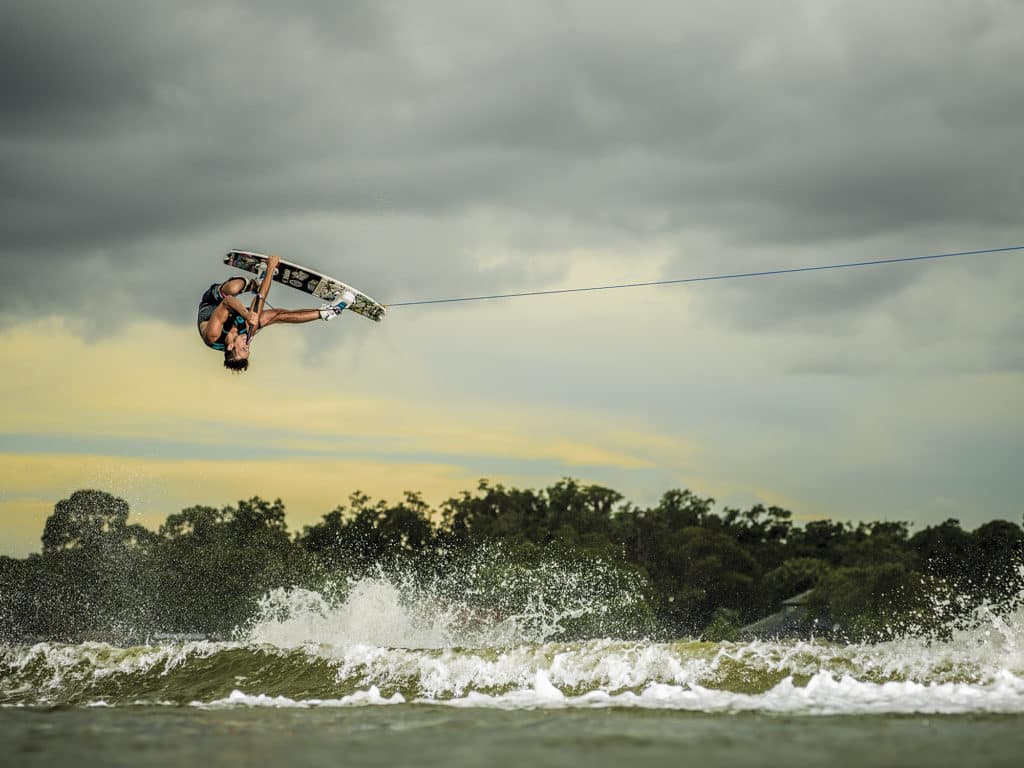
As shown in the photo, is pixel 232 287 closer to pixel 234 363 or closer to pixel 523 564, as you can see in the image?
pixel 234 363

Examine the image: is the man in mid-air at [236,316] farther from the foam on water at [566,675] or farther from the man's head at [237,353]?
the foam on water at [566,675]

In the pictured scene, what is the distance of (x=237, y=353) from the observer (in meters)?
12.5

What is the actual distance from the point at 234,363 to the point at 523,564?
4355cm

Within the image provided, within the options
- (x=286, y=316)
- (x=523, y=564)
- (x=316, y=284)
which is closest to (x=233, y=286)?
(x=286, y=316)

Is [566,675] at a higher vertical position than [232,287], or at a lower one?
lower

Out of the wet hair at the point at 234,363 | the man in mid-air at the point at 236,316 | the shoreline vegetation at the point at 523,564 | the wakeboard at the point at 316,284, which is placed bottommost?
the shoreline vegetation at the point at 523,564

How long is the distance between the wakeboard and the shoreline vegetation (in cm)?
2998

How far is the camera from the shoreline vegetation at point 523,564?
50.2 metres

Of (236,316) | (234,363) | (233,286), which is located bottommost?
(234,363)

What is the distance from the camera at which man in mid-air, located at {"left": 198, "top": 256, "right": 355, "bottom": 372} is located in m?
12.3

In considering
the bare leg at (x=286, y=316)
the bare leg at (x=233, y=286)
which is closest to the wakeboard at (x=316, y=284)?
the bare leg at (x=286, y=316)

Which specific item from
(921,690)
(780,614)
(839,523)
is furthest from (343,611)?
(839,523)

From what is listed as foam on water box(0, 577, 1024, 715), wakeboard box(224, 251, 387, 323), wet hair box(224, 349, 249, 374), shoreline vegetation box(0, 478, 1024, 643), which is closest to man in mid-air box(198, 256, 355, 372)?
wet hair box(224, 349, 249, 374)

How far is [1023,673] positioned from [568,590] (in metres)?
48.2
